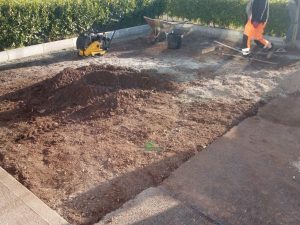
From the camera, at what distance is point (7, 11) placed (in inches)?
415

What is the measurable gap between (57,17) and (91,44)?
230 centimetres

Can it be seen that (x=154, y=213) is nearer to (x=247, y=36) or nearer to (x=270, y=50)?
(x=247, y=36)

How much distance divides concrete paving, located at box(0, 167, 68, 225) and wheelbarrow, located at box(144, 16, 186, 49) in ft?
27.1

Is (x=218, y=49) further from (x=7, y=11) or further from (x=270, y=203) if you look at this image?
(x=270, y=203)

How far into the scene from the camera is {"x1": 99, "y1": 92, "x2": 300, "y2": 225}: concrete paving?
14.1 ft

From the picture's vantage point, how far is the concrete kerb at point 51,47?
420 inches

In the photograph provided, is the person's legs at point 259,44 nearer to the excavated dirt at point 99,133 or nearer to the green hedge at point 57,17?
the excavated dirt at point 99,133

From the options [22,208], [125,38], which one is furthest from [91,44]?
[22,208]

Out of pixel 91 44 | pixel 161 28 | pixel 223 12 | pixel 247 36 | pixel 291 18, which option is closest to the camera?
pixel 91 44

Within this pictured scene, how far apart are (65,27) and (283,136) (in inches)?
350

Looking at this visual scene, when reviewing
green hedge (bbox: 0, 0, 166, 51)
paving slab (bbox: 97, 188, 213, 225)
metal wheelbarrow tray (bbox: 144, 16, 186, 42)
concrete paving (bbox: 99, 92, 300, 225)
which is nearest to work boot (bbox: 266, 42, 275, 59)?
metal wheelbarrow tray (bbox: 144, 16, 186, 42)

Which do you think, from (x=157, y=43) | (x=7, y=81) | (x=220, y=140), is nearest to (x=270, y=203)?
(x=220, y=140)

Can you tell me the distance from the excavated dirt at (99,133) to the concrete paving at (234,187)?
0.87ft

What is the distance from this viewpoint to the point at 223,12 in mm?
13305
